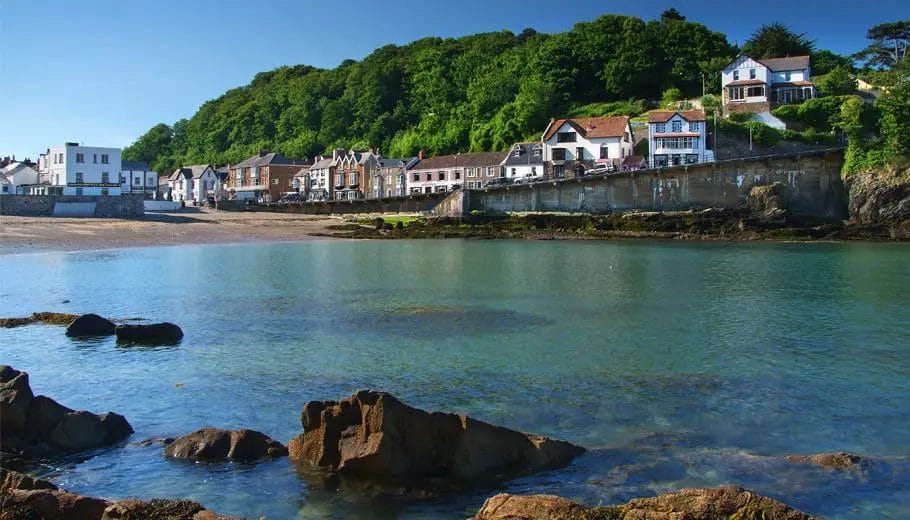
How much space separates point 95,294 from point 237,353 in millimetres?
14421

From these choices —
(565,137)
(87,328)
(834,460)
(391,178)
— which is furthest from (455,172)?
(834,460)

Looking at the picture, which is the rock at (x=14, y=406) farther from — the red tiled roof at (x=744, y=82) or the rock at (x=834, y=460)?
the red tiled roof at (x=744, y=82)

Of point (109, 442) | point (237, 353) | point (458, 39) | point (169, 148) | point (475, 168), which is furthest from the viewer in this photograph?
point (169, 148)

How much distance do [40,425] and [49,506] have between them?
5060mm

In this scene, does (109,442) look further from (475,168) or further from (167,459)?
(475,168)

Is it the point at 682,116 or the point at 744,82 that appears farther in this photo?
the point at 744,82

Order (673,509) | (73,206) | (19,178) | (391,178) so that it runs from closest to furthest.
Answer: (673,509) < (73,206) < (19,178) < (391,178)

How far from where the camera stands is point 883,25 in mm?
97375

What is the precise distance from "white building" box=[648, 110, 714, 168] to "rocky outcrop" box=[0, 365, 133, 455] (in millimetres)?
68374

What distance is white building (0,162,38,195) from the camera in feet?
316

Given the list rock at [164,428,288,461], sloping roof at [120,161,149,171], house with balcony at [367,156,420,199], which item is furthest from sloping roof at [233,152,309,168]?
rock at [164,428,288,461]

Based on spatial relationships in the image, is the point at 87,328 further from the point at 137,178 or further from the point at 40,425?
the point at 137,178

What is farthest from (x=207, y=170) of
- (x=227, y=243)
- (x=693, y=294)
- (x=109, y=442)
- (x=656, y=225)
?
(x=109, y=442)

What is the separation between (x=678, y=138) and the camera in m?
75.6
